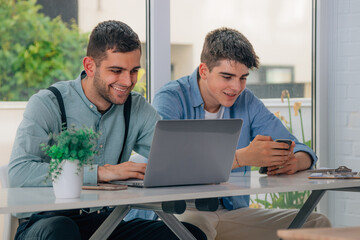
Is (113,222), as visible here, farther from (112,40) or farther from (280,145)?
(280,145)

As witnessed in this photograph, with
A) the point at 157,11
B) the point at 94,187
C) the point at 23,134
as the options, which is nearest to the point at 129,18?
the point at 157,11

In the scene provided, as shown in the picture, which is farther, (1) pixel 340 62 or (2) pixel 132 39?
(1) pixel 340 62

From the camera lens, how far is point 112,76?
7.88 feet

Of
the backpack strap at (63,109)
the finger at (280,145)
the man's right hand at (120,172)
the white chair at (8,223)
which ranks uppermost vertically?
the backpack strap at (63,109)

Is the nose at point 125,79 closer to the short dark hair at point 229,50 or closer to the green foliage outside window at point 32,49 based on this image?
the short dark hair at point 229,50

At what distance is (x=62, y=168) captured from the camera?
70.3 inches

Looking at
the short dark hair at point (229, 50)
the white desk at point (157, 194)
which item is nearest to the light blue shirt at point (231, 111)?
the short dark hair at point (229, 50)

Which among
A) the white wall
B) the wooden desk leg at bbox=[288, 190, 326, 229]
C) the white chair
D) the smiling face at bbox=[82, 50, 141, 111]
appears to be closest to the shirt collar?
the smiling face at bbox=[82, 50, 141, 111]

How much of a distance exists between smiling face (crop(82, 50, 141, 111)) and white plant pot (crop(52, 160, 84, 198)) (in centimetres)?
65

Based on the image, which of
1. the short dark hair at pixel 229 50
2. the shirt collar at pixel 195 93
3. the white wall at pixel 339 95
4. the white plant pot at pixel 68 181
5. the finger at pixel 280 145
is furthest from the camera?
the white wall at pixel 339 95

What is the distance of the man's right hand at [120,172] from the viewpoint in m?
2.10

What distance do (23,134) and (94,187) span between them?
14.2 inches

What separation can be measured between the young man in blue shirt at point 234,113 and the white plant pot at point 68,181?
848 millimetres

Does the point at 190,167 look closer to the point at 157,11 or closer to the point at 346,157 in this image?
the point at 157,11
